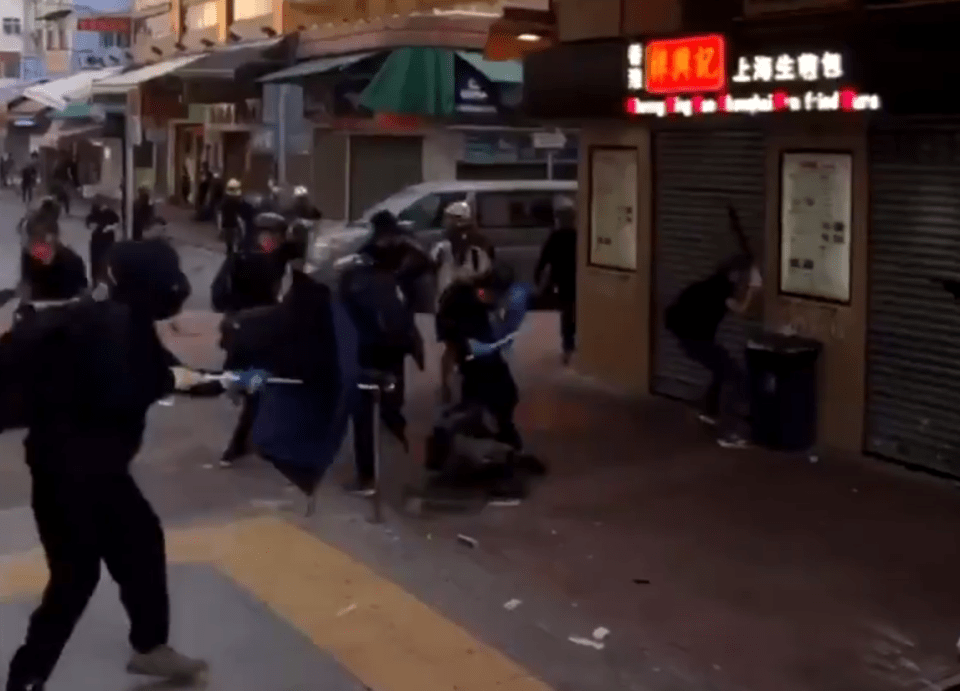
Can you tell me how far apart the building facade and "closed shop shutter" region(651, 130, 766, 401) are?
Result: 18 millimetres

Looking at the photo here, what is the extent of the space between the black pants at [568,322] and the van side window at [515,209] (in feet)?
16.2

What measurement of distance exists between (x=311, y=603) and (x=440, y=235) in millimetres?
12437

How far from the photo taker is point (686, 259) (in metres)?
13.9

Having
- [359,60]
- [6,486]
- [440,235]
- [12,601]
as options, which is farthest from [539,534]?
[359,60]

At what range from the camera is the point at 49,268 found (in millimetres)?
12398

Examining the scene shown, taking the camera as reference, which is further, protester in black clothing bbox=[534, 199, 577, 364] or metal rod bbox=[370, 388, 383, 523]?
protester in black clothing bbox=[534, 199, 577, 364]

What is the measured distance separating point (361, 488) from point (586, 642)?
3597 millimetres

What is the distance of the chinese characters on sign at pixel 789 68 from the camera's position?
10617mm

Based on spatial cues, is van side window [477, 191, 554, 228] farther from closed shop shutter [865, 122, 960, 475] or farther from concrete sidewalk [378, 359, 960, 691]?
closed shop shutter [865, 122, 960, 475]

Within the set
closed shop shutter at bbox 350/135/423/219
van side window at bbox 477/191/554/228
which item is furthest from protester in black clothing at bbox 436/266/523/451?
closed shop shutter at bbox 350/135/423/219

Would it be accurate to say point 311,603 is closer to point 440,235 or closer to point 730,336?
point 730,336

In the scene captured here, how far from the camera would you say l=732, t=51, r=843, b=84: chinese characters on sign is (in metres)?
10.6

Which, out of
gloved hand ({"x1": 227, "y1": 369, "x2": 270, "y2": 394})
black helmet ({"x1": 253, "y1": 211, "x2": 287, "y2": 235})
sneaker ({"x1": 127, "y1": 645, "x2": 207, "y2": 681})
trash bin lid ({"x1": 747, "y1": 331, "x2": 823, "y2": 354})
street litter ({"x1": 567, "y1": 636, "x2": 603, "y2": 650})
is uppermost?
black helmet ({"x1": 253, "y1": 211, "x2": 287, "y2": 235})

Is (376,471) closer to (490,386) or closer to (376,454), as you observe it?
(376,454)
